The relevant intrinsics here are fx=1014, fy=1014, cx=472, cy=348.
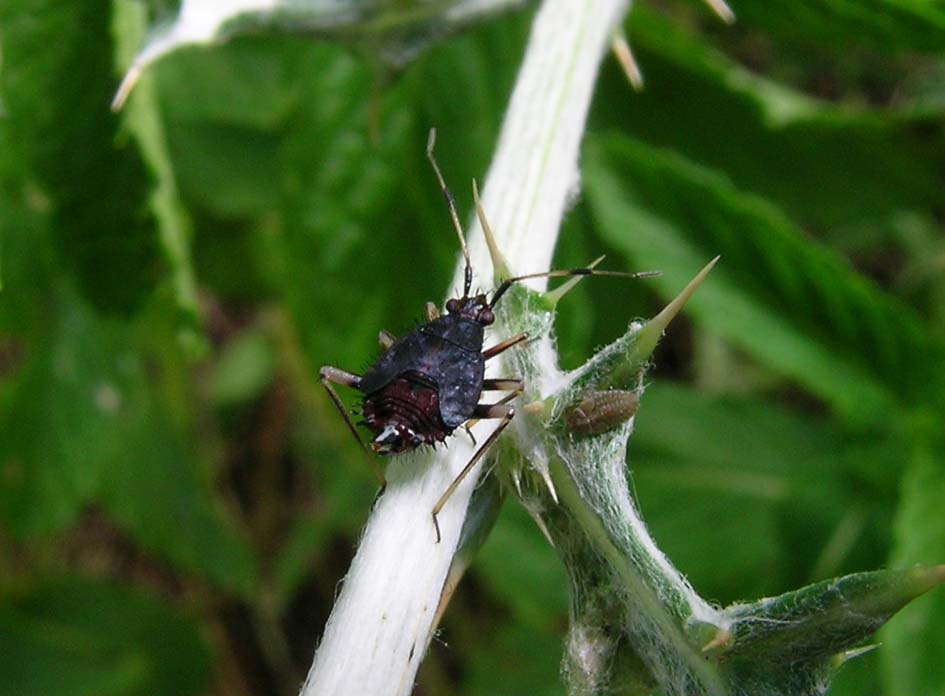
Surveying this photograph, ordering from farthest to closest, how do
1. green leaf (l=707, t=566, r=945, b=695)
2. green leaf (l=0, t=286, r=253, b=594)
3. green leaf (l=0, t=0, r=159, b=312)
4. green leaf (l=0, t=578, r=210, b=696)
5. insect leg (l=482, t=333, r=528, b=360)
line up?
1. green leaf (l=0, t=578, r=210, b=696)
2. green leaf (l=0, t=286, r=253, b=594)
3. green leaf (l=0, t=0, r=159, b=312)
4. insect leg (l=482, t=333, r=528, b=360)
5. green leaf (l=707, t=566, r=945, b=695)

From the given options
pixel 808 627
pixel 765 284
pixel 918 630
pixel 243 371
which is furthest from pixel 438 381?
pixel 243 371

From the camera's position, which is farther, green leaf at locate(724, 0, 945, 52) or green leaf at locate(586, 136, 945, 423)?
green leaf at locate(586, 136, 945, 423)

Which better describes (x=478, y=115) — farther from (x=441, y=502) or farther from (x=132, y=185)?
(x=441, y=502)

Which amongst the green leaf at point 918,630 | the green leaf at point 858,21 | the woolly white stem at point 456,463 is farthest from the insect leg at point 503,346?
the green leaf at point 918,630

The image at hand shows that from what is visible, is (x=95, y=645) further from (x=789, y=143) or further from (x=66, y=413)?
(x=789, y=143)

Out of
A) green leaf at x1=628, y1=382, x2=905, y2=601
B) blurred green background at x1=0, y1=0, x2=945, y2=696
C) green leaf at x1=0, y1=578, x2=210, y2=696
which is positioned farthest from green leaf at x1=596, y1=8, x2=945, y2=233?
green leaf at x1=0, y1=578, x2=210, y2=696

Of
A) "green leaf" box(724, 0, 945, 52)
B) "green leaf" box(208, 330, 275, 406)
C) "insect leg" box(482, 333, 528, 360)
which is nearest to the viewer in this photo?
"insect leg" box(482, 333, 528, 360)

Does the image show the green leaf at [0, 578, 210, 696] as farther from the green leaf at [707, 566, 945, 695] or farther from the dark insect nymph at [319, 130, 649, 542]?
the green leaf at [707, 566, 945, 695]

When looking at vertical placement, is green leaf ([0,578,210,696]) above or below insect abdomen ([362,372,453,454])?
above
